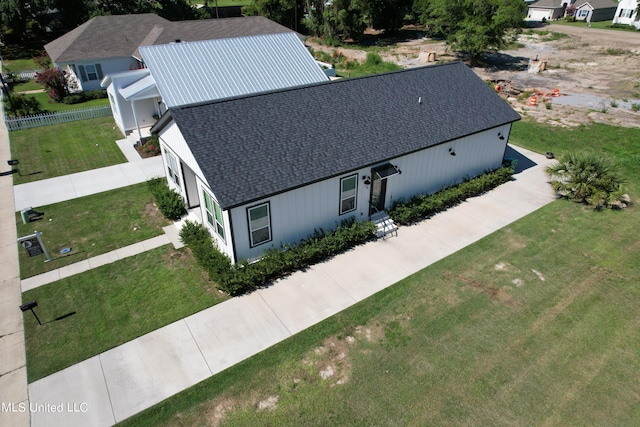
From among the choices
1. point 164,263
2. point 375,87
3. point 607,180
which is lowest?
point 164,263

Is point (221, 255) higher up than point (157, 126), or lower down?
lower down

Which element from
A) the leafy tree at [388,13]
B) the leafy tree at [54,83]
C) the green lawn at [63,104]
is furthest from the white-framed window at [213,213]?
the leafy tree at [388,13]

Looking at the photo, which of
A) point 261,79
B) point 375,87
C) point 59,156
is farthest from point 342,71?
point 59,156

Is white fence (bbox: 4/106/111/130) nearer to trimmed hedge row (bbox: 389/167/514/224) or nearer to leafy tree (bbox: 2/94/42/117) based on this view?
leafy tree (bbox: 2/94/42/117)

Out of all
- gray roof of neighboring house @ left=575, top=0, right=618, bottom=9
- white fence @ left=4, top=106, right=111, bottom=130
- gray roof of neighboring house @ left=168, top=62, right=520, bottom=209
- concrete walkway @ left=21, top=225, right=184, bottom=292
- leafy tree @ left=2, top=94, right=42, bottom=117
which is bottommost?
concrete walkway @ left=21, top=225, right=184, bottom=292

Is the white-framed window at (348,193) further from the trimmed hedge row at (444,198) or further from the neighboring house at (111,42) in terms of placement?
the neighboring house at (111,42)

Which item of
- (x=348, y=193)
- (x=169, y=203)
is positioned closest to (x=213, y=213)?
(x=169, y=203)

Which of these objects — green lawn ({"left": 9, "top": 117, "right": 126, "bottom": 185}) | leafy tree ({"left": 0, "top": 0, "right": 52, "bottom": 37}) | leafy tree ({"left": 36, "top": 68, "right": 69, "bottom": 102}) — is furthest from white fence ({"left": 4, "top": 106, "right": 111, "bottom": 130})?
leafy tree ({"left": 0, "top": 0, "right": 52, "bottom": 37})

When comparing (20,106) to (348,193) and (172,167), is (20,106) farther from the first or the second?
(348,193)

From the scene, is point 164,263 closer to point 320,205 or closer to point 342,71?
point 320,205
